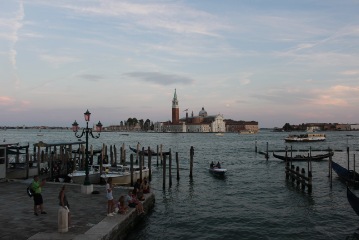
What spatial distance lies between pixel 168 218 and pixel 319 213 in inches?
Answer: 359

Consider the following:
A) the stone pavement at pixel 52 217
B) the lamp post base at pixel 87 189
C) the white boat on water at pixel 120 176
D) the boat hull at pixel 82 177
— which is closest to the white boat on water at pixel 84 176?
the boat hull at pixel 82 177

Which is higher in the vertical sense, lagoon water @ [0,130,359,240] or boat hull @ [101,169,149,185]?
boat hull @ [101,169,149,185]

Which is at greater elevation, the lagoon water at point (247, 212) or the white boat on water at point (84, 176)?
the white boat on water at point (84, 176)

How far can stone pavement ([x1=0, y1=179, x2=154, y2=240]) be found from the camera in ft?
38.9

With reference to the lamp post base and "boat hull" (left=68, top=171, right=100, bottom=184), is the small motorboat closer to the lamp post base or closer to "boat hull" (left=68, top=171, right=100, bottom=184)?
"boat hull" (left=68, top=171, right=100, bottom=184)

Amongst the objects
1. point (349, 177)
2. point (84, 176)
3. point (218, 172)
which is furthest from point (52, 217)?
point (218, 172)

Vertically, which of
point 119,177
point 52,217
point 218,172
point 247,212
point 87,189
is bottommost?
point 247,212

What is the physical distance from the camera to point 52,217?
14.1 m

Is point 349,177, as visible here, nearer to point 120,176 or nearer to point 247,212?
point 247,212

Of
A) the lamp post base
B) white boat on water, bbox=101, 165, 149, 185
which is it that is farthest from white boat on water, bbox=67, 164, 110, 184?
the lamp post base

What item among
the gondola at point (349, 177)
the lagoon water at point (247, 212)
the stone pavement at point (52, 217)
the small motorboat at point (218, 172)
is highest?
the stone pavement at point (52, 217)

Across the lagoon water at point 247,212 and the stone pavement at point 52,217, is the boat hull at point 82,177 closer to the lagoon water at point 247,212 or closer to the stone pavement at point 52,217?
the lagoon water at point 247,212

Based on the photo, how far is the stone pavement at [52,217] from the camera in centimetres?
1185

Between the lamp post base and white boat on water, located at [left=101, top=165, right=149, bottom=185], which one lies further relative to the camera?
white boat on water, located at [left=101, top=165, right=149, bottom=185]
